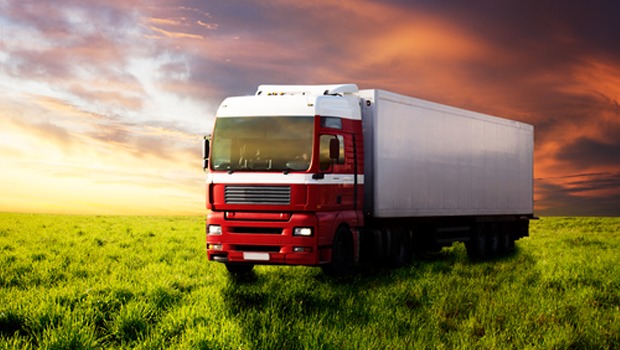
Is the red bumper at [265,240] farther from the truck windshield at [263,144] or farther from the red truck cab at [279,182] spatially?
the truck windshield at [263,144]

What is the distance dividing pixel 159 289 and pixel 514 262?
11166 mm

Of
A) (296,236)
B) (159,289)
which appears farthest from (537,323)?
(159,289)

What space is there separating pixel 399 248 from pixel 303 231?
4622mm

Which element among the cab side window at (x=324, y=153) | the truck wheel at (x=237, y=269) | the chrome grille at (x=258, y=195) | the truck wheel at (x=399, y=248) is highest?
the cab side window at (x=324, y=153)

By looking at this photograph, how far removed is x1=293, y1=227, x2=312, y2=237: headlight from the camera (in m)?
13.4

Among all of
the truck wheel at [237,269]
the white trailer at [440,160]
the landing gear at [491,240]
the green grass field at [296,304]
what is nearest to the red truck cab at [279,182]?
the green grass field at [296,304]

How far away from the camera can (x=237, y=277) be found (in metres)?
14.2

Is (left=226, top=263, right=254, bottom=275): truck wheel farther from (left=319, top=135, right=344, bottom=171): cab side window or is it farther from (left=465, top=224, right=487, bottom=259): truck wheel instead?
(left=465, top=224, right=487, bottom=259): truck wheel

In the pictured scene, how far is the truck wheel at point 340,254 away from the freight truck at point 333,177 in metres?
0.02

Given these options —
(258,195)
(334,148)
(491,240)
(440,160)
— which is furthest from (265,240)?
(491,240)

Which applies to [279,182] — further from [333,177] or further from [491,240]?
[491,240]

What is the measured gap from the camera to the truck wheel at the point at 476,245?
834 inches

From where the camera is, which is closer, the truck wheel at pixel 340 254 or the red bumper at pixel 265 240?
the red bumper at pixel 265 240

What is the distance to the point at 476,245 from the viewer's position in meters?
21.2
